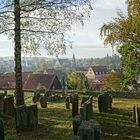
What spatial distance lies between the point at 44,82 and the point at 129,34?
136ft

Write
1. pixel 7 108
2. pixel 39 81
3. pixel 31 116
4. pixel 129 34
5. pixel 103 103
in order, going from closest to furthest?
pixel 31 116
pixel 7 108
pixel 103 103
pixel 129 34
pixel 39 81

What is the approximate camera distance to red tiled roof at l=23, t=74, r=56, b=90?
68.3 m

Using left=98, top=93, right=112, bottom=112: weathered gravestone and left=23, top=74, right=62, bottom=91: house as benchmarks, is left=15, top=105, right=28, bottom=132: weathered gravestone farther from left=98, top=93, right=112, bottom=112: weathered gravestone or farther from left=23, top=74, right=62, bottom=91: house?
left=23, top=74, right=62, bottom=91: house

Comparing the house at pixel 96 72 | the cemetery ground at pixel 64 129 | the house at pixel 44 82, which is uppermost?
the house at pixel 96 72

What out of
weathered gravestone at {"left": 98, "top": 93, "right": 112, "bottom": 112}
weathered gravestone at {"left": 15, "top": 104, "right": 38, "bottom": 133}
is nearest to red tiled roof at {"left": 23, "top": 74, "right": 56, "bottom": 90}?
weathered gravestone at {"left": 98, "top": 93, "right": 112, "bottom": 112}

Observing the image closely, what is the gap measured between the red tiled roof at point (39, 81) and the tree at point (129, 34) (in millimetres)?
34676

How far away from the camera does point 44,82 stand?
227 feet

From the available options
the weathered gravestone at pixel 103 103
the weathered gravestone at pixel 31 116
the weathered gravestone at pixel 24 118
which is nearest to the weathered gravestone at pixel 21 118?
the weathered gravestone at pixel 24 118

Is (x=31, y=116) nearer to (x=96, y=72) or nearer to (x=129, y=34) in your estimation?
(x=129, y=34)

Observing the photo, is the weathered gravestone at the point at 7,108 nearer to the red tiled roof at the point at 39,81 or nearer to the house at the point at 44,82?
the house at the point at 44,82

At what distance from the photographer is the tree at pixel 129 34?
1062 inches

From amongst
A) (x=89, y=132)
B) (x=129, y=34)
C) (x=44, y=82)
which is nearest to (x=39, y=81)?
(x=44, y=82)

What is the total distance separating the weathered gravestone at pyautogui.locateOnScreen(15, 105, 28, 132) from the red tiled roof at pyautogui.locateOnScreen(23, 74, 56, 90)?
52601mm

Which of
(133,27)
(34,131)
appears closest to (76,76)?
(133,27)
